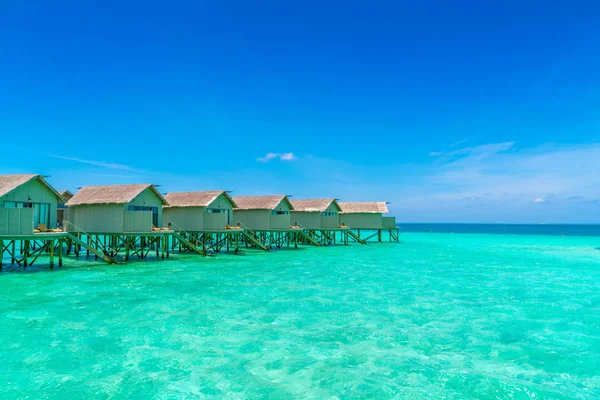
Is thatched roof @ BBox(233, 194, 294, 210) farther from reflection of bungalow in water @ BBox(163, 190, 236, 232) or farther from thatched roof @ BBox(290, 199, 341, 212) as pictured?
thatched roof @ BBox(290, 199, 341, 212)

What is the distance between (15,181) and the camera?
71.4ft

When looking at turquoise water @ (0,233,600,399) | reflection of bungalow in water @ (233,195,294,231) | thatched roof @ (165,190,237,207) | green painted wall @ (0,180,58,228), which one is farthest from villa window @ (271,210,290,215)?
green painted wall @ (0,180,58,228)

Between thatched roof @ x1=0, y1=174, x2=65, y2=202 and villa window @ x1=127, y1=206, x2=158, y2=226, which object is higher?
thatched roof @ x1=0, y1=174, x2=65, y2=202

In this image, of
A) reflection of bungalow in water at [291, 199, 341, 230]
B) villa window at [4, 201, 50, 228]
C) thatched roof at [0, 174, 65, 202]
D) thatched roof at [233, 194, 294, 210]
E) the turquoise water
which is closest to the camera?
the turquoise water

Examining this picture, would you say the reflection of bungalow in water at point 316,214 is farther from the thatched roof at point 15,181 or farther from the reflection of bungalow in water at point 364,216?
the thatched roof at point 15,181

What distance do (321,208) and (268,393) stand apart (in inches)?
1543

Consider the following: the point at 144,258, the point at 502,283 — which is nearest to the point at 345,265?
the point at 502,283

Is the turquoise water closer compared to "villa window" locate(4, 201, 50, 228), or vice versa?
the turquoise water

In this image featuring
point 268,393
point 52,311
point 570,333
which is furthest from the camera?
point 52,311

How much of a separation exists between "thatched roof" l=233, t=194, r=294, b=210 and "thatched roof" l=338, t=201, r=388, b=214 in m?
15.0

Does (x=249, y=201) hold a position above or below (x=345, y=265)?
above

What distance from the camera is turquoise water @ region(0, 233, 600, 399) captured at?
8192 millimetres

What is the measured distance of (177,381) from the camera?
326 inches

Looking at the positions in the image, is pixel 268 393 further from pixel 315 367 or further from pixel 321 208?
pixel 321 208
